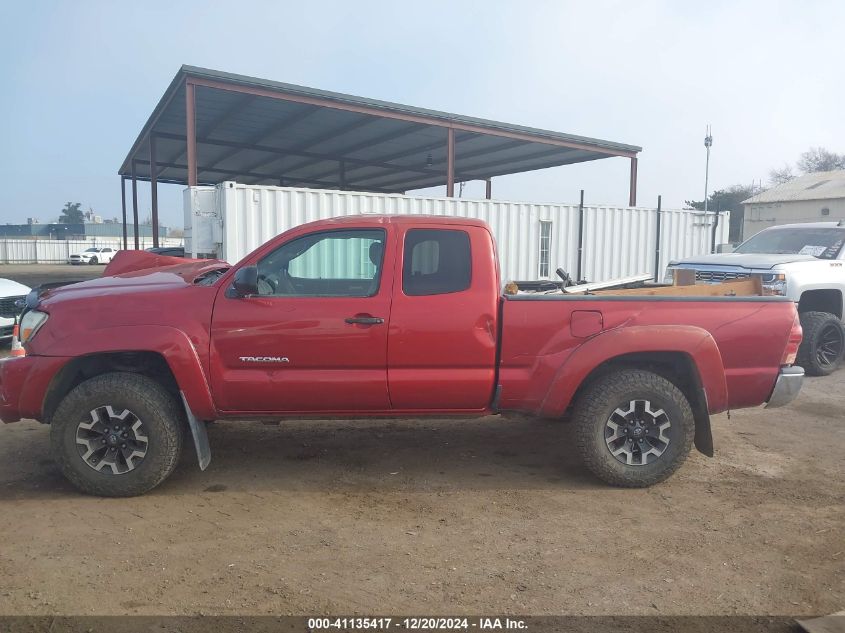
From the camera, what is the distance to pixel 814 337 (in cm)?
855

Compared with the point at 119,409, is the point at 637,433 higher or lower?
lower

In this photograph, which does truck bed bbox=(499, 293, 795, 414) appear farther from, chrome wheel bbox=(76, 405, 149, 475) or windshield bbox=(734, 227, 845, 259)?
windshield bbox=(734, 227, 845, 259)

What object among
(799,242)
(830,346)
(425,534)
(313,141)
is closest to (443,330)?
(425,534)

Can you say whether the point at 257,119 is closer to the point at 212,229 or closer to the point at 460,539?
the point at 212,229

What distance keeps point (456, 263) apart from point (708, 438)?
7.12ft

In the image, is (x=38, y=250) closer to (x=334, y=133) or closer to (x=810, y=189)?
(x=334, y=133)

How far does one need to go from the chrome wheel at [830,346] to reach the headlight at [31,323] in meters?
8.77

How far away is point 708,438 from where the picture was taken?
473 cm

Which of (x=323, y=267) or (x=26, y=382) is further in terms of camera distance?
(x=323, y=267)

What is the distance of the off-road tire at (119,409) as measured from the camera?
435 centimetres

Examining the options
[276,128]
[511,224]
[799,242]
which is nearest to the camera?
[799,242]

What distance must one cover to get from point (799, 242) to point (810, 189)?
37179 millimetres

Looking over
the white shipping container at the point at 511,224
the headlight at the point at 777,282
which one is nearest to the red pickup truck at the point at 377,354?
the headlight at the point at 777,282

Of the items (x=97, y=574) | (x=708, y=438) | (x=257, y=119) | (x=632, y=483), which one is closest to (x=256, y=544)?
(x=97, y=574)
